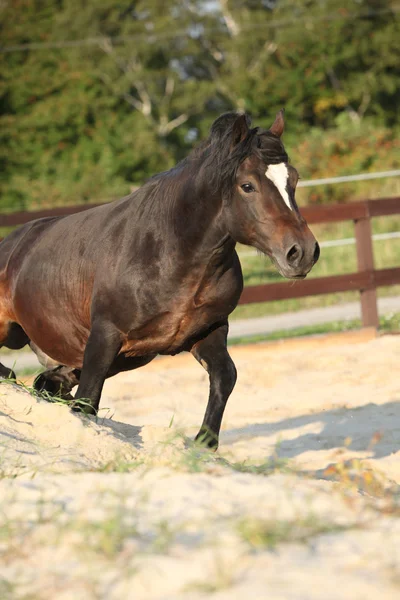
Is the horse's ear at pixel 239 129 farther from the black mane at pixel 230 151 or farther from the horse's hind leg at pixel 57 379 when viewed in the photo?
the horse's hind leg at pixel 57 379

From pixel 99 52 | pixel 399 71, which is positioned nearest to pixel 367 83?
pixel 399 71

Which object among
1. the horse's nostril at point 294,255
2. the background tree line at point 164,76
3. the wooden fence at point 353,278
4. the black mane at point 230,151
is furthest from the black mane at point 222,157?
the background tree line at point 164,76

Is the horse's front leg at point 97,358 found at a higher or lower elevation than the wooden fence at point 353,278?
higher

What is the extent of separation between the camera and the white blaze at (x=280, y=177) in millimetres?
4582

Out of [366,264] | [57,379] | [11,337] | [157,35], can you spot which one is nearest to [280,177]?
[57,379]

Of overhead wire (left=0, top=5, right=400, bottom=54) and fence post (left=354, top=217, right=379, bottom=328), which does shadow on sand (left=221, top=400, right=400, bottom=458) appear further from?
overhead wire (left=0, top=5, right=400, bottom=54)

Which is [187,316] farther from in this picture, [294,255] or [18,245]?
[18,245]

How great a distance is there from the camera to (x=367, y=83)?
29609mm

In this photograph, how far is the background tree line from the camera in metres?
29.2

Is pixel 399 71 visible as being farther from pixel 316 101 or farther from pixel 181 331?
pixel 181 331

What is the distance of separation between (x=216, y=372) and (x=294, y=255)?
1.00 metres

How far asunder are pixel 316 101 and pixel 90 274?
26600mm

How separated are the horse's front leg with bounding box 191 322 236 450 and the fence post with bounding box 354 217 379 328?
5682mm

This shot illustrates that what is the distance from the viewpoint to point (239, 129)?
4.71 m
